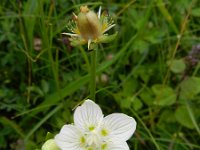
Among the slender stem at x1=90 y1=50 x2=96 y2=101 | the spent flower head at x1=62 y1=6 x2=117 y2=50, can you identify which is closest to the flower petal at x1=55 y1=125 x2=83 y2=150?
the slender stem at x1=90 y1=50 x2=96 y2=101

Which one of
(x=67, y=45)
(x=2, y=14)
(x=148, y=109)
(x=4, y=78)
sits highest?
(x=2, y=14)

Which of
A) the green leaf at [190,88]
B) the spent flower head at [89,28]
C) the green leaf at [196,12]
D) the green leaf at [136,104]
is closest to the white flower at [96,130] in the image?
the spent flower head at [89,28]

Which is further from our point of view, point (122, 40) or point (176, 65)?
point (122, 40)

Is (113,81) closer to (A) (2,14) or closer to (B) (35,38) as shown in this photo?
(B) (35,38)

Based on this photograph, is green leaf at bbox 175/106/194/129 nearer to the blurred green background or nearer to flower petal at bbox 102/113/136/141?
the blurred green background

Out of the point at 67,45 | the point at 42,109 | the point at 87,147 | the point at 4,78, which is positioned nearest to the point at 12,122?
the point at 42,109

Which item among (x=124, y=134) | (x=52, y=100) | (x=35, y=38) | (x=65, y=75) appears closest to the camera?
(x=124, y=134)

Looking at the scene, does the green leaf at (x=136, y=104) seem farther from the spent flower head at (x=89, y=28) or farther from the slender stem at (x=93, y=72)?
the spent flower head at (x=89, y=28)
